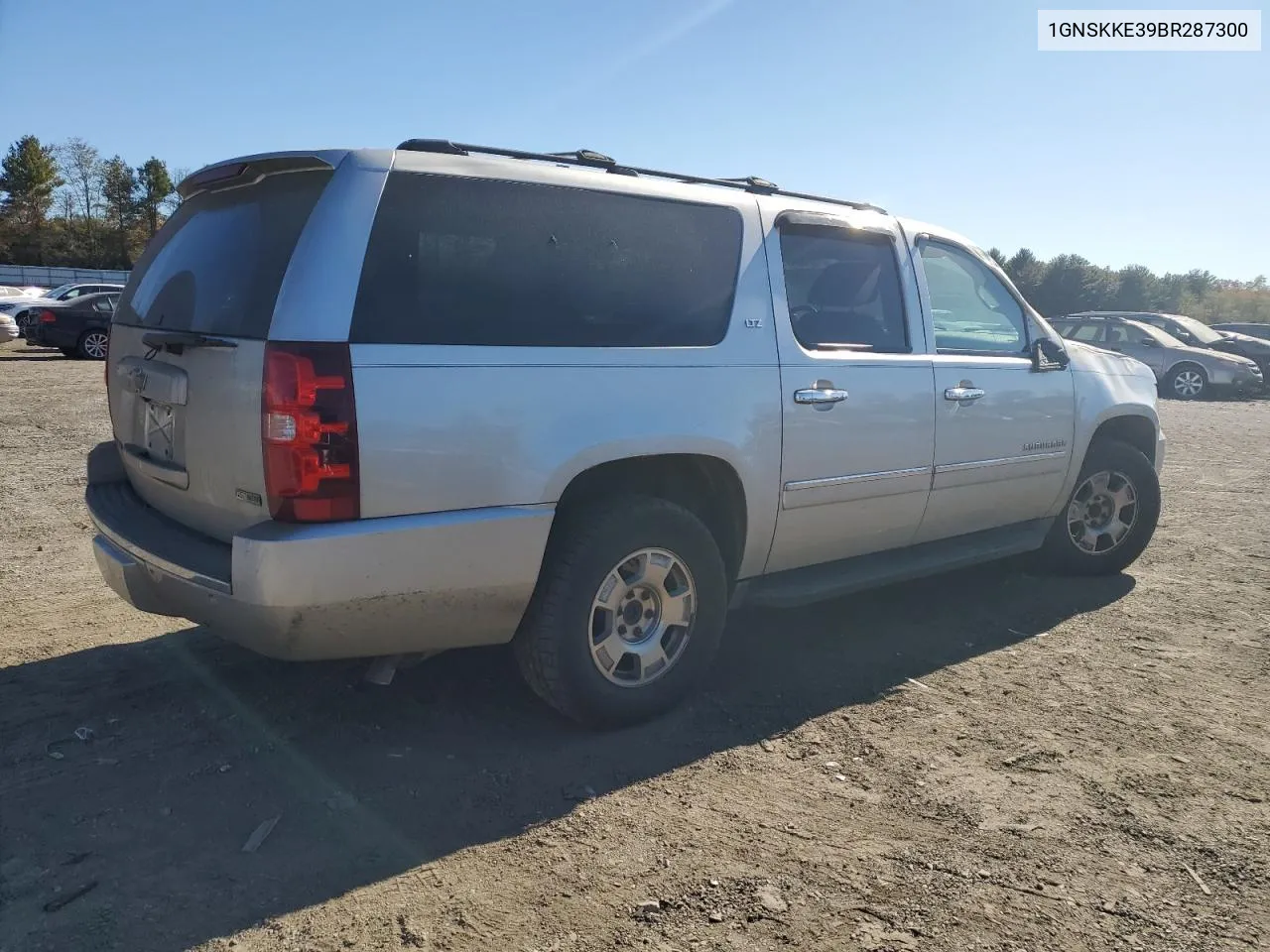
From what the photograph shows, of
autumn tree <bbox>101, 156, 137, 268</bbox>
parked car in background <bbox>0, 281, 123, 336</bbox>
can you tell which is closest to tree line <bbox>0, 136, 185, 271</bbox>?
autumn tree <bbox>101, 156, 137, 268</bbox>

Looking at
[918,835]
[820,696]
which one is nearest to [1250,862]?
[918,835]

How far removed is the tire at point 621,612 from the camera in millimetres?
3332

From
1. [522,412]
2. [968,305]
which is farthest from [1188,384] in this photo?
[522,412]

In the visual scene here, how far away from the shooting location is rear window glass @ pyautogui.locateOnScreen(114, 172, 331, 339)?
3.04 m

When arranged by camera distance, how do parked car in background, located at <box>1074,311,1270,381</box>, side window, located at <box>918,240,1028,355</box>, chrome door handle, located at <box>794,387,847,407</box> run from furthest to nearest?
parked car in background, located at <box>1074,311,1270,381</box>, side window, located at <box>918,240,1028,355</box>, chrome door handle, located at <box>794,387,847,407</box>

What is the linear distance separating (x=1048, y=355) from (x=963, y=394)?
2.85 feet

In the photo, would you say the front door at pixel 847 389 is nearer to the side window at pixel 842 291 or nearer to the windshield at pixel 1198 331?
the side window at pixel 842 291

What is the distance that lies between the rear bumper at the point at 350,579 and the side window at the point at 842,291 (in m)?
1.61

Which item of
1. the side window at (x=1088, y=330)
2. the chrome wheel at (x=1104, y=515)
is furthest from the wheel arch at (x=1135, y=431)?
the side window at (x=1088, y=330)

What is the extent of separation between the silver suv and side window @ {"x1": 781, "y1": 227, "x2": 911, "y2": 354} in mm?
15

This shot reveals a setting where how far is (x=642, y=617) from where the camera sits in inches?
144

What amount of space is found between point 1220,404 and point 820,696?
1783cm

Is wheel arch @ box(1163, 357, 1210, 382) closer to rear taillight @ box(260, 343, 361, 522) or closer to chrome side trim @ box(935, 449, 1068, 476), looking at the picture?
chrome side trim @ box(935, 449, 1068, 476)

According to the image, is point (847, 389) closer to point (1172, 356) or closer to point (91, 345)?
point (1172, 356)
